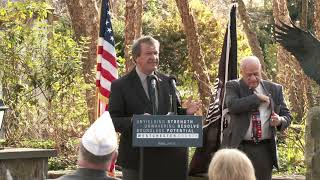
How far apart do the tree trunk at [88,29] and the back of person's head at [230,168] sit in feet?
30.0

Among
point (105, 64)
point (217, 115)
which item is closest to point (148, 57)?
point (217, 115)

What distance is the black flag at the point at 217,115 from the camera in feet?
27.1

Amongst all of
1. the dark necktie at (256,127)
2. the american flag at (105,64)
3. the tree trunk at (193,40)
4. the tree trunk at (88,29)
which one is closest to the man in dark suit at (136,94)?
the dark necktie at (256,127)

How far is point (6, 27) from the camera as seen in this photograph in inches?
537

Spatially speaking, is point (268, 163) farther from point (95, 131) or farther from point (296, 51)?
point (95, 131)

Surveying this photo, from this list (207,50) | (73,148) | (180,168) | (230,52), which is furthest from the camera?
(207,50)

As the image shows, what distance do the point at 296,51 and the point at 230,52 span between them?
2.63ft

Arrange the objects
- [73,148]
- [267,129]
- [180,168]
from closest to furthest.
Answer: [180,168] < [267,129] < [73,148]

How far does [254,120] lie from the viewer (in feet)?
24.3

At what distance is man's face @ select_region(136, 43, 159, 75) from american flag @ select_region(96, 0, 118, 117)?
91.2 inches

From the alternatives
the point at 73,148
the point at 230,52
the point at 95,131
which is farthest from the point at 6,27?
the point at 95,131

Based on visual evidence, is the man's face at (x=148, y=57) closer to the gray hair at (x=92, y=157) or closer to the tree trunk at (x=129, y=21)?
the gray hair at (x=92, y=157)

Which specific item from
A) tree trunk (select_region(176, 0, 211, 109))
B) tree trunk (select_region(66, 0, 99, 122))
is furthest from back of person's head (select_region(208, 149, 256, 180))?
tree trunk (select_region(176, 0, 211, 109))

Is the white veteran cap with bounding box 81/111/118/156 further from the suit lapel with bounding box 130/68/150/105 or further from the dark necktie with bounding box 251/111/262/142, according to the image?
the dark necktie with bounding box 251/111/262/142
